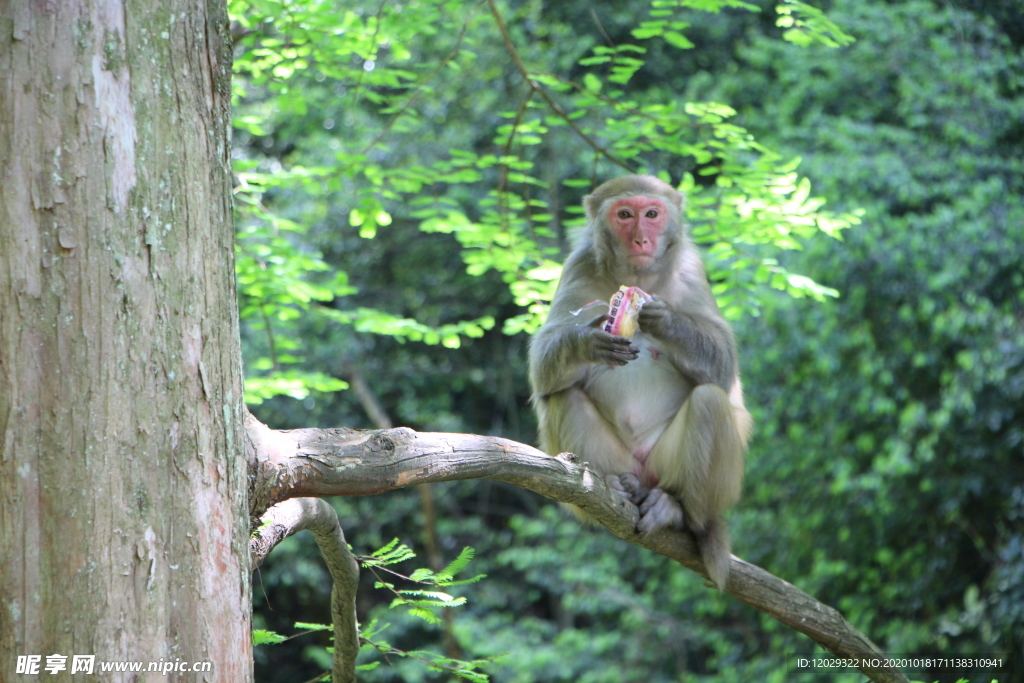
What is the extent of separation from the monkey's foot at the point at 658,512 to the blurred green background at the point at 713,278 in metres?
1.23

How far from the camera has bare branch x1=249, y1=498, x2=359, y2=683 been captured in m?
2.64

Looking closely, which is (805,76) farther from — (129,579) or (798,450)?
(129,579)

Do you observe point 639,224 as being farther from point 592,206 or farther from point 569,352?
point 569,352

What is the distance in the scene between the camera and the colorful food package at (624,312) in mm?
3492

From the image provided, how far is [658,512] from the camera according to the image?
3.76 m

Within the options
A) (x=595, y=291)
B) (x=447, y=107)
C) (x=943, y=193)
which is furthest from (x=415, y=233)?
(x=595, y=291)

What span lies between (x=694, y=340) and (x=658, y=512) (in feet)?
2.38

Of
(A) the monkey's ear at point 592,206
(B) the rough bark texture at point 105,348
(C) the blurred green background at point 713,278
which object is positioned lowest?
(C) the blurred green background at point 713,278

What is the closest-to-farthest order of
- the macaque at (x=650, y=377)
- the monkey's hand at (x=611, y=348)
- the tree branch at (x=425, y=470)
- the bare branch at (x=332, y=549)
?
the tree branch at (x=425, y=470) → the bare branch at (x=332, y=549) → the monkey's hand at (x=611, y=348) → the macaque at (x=650, y=377)

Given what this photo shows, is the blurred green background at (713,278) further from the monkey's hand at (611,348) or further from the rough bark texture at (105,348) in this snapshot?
the rough bark texture at (105,348)

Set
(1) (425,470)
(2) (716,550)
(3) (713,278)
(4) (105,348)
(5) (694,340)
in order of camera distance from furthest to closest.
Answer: (3) (713,278), (2) (716,550), (5) (694,340), (1) (425,470), (4) (105,348)

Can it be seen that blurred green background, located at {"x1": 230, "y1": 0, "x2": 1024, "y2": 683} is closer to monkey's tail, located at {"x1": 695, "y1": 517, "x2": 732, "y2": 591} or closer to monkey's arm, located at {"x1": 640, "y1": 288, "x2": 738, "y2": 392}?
monkey's arm, located at {"x1": 640, "y1": 288, "x2": 738, "y2": 392}

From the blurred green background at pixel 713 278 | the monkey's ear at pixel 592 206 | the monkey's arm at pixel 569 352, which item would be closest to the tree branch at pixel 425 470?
the monkey's arm at pixel 569 352

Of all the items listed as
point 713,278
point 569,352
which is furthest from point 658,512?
point 713,278
